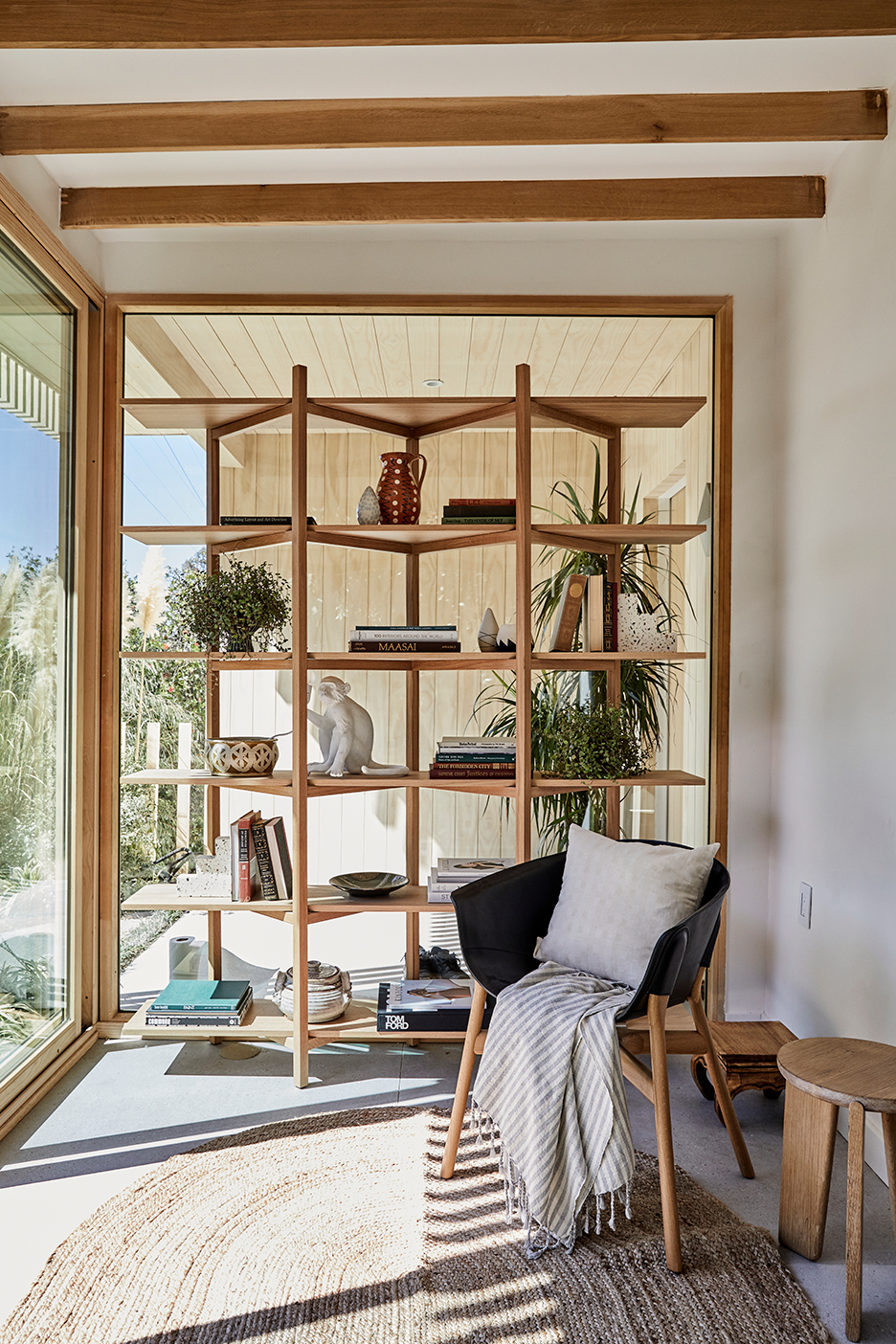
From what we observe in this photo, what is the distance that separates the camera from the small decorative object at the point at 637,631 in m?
3.04

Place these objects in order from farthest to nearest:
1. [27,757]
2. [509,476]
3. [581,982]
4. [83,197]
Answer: [509,476]
[83,197]
[27,757]
[581,982]

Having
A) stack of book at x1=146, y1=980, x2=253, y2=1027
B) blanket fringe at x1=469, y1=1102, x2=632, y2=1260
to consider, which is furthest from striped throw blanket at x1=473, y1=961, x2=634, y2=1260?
stack of book at x1=146, y1=980, x2=253, y2=1027

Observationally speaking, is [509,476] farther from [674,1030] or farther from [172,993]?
[172,993]

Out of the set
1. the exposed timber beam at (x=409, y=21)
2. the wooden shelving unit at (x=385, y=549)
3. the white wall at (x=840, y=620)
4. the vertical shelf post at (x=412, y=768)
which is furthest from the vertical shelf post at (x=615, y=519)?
the exposed timber beam at (x=409, y=21)

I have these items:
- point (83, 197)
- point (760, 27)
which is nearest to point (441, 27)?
point (760, 27)

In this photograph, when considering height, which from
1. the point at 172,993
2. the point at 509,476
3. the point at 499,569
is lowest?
the point at 172,993

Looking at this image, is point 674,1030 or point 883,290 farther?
point 883,290

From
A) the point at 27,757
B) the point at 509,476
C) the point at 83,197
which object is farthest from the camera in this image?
the point at 509,476

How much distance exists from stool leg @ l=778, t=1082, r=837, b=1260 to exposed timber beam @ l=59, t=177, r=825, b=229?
2.46 meters

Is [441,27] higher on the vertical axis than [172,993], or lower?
higher

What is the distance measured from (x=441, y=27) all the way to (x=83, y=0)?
763mm

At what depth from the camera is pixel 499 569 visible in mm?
3182

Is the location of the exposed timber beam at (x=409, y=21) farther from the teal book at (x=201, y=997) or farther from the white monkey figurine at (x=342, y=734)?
the teal book at (x=201, y=997)

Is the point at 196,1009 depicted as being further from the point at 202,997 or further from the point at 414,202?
the point at 414,202
